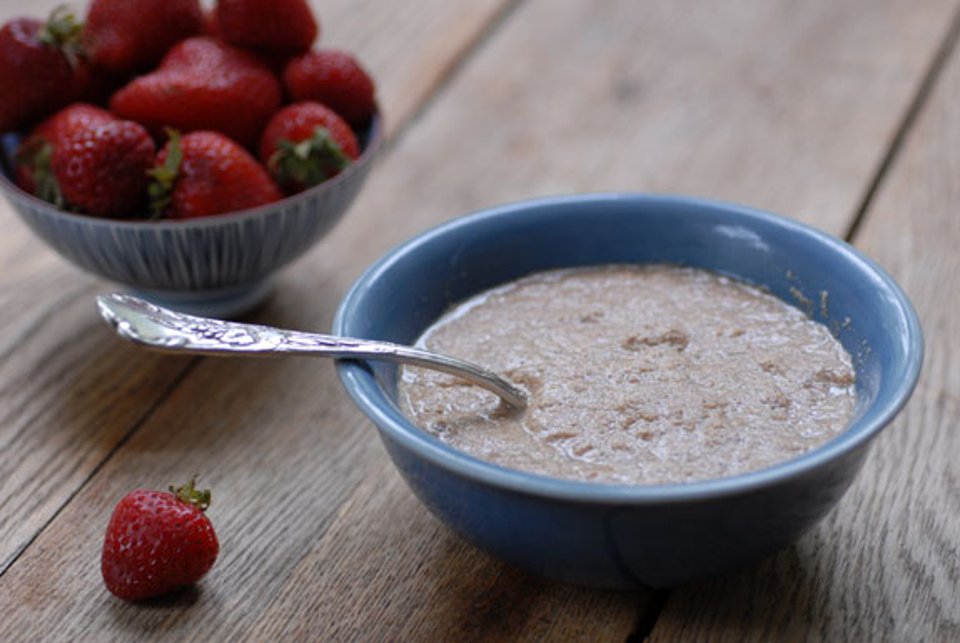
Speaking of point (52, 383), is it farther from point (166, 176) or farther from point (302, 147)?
point (302, 147)

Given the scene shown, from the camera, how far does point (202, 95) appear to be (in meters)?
1.38

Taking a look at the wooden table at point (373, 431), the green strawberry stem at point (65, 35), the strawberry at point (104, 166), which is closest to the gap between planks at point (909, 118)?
the wooden table at point (373, 431)

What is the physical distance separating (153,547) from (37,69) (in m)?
0.63

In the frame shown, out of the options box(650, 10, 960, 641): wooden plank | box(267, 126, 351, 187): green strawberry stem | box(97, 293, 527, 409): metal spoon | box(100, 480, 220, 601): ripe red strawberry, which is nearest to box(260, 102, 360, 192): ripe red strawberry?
box(267, 126, 351, 187): green strawberry stem

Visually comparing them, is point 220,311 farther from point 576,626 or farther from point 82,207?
point 576,626

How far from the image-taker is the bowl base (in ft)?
4.68

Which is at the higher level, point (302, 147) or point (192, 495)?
point (302, 147)

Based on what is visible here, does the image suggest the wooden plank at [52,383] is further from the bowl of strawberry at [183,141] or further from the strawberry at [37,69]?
the strawberry at [37,69]

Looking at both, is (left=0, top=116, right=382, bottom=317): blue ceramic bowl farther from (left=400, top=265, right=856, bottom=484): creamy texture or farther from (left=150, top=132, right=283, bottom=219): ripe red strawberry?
(left=400, top=265, right=856, bottom=484): creamy texture

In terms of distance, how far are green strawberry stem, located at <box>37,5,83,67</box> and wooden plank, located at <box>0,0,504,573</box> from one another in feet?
0.92

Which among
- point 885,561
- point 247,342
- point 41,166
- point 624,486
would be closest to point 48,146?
point 41,166

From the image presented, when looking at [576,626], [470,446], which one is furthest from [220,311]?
[576,626]

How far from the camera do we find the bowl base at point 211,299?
1.43 meters

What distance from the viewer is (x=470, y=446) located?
1037 millimetres
